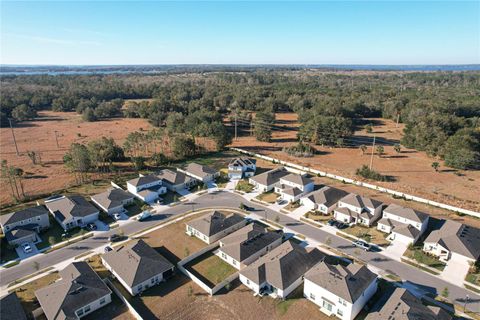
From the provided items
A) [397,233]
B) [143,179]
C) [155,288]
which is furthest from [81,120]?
[397,233]

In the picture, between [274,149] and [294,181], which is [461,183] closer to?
[294,181]

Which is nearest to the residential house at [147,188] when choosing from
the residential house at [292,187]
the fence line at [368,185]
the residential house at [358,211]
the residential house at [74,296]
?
the residential house at [74,296]

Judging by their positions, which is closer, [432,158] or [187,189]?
[187,189]

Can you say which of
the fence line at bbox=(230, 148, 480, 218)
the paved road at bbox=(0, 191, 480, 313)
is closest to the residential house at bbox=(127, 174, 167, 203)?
the paved road at bbox=(0, 191, 480, 313)

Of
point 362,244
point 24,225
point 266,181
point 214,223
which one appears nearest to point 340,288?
point 362,244

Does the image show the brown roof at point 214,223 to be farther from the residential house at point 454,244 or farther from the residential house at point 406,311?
the residential house at point 454,244

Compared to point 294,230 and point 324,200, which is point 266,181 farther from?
point 294,230
